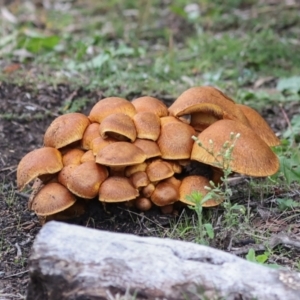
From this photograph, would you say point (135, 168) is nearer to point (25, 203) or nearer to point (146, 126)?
point (146, 126)

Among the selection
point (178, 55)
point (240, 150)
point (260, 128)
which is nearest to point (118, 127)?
point (240, 150)

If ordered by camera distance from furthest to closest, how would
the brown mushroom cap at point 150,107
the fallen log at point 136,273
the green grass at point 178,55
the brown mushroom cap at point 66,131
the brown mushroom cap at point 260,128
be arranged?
the green grass at point 178,55 < the brown mushroom cap at point 260,128 < the brown mushroom cap at point 150,107 < the brown mushroom cap at point 66,131 < the fallen log at point 136,273

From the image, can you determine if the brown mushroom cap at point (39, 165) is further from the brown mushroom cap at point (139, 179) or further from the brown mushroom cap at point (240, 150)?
the brown mushroom cap at point (240, 150)

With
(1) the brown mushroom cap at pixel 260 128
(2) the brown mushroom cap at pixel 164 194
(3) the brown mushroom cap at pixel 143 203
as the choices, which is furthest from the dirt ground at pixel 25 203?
(1) the brown mushroom cap at pixel 260 128

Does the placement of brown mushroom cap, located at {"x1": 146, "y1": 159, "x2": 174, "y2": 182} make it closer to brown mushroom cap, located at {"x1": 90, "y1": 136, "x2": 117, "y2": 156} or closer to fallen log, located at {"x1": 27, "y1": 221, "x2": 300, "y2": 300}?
brown mushroom cap, located at {"x1": 90, "y1": 136, "x2": 117, "y2": 156}

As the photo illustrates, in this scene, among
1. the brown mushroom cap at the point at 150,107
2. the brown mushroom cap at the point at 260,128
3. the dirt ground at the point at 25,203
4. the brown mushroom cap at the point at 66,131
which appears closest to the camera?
the dirt ground at the point at 25,203

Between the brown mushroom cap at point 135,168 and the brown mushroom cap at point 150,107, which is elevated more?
the brown mushroom cap at point 150,107

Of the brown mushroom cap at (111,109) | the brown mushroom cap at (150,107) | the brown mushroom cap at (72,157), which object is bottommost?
the brown mushroom cap at (72,157)

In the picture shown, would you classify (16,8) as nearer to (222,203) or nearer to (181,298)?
(222,203)
